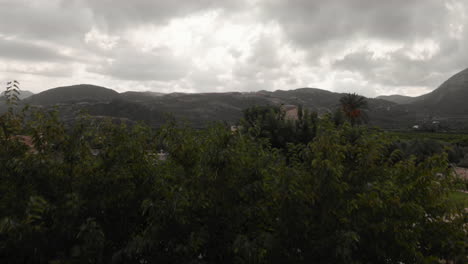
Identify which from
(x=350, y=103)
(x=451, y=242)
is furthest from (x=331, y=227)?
(x=350, y=103)

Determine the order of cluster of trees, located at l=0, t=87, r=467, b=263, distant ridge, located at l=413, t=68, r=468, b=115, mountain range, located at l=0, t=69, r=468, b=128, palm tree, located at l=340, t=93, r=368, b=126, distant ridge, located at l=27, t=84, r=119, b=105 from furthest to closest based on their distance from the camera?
distant ridge, located at l=413, t=68, r=468, b=115 → distant ridge, located at l=27, t=84, r=119, b=105 → mountain range, located at l=0, t=69, r=468, b=128 → palm tree, located at l=340, t=93, r=368, b=126 → cluster of trees, located at l=0, t=87, r=467, b=263

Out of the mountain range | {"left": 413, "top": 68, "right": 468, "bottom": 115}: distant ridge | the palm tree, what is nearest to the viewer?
the palm tree

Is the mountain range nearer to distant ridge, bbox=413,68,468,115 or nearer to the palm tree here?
distant ridge, bbox=413,68,468,115

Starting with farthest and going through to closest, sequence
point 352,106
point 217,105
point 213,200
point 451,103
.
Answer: point 451,103 < point 217,105 < point 352,106 < point 213,200

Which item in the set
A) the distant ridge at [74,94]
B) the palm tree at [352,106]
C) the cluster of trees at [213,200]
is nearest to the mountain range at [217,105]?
the distant ridge at [74,94]

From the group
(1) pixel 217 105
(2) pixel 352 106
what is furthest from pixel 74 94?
(2) pixel 352 106

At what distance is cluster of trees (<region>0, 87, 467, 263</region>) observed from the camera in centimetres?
435

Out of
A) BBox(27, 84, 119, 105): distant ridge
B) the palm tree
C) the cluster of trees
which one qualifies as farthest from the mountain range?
the cluster of trees

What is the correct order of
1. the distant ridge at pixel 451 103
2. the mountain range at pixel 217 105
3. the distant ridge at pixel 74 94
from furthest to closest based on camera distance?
the distant ridge at pixel 451 103, the distant ridge at pixel 74 94, the mountain range at pixel 217 105

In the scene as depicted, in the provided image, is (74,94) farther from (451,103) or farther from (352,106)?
(451,103)

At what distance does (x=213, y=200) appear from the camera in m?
4.82

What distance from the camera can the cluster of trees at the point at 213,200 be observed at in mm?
4348

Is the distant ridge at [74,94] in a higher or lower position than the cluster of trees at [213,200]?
higher

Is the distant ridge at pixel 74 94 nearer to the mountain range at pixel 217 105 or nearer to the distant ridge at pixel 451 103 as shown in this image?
the mountain range at pixel 217 105
